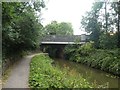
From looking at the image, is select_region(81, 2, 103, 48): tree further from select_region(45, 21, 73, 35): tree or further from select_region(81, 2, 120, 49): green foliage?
select_region(45, 21, 73, 35): tree

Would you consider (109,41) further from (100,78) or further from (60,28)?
(60,28)

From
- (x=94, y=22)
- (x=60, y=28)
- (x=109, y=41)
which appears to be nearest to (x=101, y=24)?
(x=94, y=22)

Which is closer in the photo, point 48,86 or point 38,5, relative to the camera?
point 48,86

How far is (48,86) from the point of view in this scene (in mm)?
9797

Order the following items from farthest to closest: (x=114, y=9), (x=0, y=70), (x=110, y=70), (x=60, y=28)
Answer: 1. (x=60, y=28)
2. (x=114, y=9)
3. (x=110, y=70)
4. (x=0, y=70)

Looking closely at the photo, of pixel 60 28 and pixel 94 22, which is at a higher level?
pixel 94 22

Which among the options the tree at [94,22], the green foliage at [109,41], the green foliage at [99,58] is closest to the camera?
the green foliage at [99,58]

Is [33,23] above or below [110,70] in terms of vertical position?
above

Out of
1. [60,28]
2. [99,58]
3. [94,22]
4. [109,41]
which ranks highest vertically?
[94,22]

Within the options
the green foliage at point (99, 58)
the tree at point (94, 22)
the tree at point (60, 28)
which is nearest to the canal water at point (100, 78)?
the green foliage at point (99, 58)

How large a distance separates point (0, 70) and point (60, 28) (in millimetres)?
51980

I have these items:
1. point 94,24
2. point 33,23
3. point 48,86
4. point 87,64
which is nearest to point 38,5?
point 33,23

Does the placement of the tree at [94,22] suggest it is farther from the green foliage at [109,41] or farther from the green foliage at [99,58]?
the green foliage at [109,41]

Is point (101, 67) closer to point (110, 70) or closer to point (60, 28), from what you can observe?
point (110, 70)
